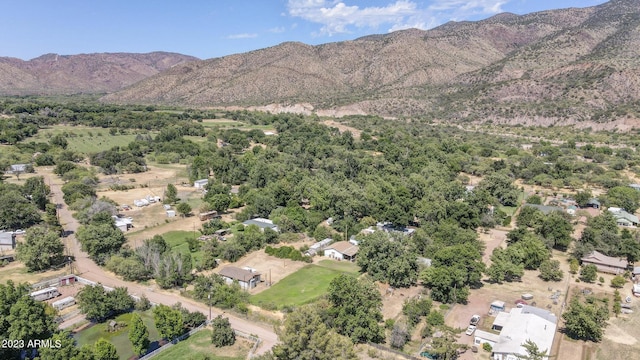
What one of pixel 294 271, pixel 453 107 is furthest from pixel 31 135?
pixel 453 107

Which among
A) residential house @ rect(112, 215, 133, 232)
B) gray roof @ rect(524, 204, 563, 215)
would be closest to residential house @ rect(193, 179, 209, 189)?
residential house @ rect(112, 215, 133, 232)

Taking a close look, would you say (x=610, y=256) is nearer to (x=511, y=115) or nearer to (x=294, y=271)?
(x=294, y=271)

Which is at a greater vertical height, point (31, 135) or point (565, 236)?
point (31, 135)

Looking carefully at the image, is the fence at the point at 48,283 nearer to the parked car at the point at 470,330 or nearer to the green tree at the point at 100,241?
the green tree at the point at 100,241

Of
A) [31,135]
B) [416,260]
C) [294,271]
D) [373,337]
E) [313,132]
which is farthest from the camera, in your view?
[313,132]

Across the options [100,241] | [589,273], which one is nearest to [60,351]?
[100,241]

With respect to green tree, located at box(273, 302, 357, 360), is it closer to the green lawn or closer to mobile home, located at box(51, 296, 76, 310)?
mobile home, located at box(51, 296, 76, 310)

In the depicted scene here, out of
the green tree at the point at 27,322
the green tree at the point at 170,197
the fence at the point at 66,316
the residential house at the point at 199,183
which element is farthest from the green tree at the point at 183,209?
the green tree at the point at 27,322

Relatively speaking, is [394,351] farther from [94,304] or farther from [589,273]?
[589,273]
